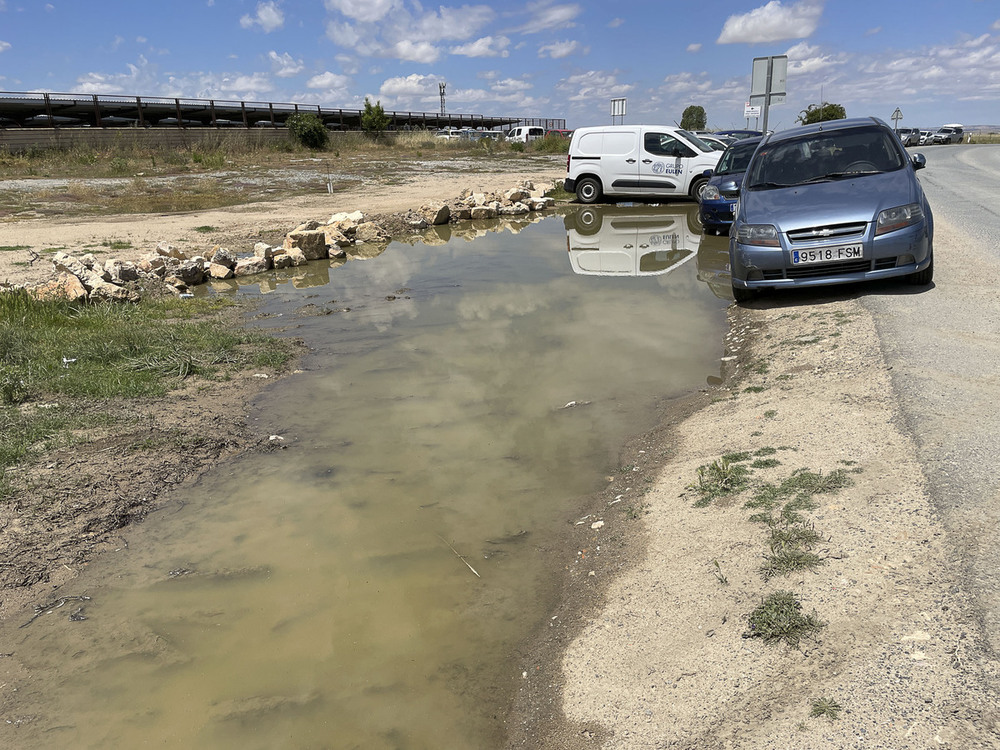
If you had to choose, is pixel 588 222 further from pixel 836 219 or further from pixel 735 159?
pixel 836 219

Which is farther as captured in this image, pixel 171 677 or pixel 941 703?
pixel 171 677

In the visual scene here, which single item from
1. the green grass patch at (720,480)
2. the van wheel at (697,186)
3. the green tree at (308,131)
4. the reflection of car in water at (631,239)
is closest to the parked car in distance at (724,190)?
the reflection of car in water at (631,239)

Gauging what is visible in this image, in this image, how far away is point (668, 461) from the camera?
4629 mm

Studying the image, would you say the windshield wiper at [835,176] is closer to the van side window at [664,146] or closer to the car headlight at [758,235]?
the car headlight at [758,235]

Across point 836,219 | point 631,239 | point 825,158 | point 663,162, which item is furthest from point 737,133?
point 836,219

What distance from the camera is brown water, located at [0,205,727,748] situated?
2.96 m

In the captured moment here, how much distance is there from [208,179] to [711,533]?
2663 centimetres

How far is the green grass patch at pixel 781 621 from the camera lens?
8.80 ft

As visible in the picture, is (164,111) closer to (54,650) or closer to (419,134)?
(419,134)

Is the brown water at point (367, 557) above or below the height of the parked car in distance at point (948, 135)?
below

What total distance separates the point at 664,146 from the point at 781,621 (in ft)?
57.0

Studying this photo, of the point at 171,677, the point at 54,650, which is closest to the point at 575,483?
the point at 171,677

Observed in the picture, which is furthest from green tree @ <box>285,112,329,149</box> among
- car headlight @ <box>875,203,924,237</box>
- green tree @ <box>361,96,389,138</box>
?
car headlight @ <box>875,203,924,237</box>

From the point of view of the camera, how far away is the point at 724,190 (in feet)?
40.7
